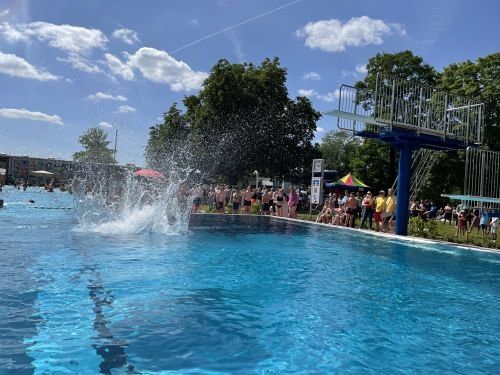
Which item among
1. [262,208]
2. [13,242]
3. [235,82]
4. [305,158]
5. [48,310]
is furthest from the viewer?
[305,158]

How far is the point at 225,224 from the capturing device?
1891cm

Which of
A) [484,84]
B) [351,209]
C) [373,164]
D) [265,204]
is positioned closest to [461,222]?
[351,209]

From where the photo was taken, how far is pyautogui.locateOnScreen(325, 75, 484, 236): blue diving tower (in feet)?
51.1

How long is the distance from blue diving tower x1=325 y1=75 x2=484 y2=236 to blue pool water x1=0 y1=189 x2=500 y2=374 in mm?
5150

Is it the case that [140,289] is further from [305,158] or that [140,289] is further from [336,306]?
[305,158]

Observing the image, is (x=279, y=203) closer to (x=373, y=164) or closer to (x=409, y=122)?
(x=409, y=122)

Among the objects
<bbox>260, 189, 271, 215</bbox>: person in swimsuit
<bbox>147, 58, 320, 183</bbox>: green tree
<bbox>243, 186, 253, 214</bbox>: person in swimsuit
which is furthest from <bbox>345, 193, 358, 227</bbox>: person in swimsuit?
<bbox>147, 58, 320, 183</bbox>: green tree

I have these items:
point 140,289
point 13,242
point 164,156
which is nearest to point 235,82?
point 164,156

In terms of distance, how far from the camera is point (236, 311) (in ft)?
20.7

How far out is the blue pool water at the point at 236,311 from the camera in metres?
4.61

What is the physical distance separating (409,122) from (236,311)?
479 inches

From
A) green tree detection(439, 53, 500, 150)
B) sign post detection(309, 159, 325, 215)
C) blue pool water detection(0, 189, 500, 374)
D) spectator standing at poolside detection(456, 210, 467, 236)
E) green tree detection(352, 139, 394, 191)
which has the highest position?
green tree detection(439, 53, 500, 150)

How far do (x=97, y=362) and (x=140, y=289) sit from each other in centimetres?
280

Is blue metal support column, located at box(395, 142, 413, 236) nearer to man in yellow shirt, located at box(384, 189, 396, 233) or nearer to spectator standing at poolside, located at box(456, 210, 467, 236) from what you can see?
man in yellow shirt, located at box(384, 189, 396, 233)
